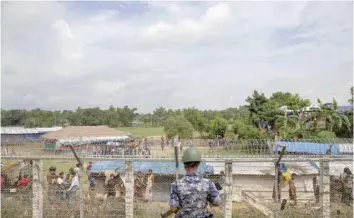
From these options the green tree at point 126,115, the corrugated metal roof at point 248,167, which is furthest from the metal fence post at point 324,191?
the green tree at point 126,115

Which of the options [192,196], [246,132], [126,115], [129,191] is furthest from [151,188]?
[126,115]

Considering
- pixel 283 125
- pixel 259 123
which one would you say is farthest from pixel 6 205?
pixel 259 123

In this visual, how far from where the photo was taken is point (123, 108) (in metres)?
88.7

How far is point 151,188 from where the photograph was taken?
29.8 ft

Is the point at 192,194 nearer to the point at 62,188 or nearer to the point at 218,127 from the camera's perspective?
the point at 62,188

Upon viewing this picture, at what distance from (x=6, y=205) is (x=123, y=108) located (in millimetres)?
80826

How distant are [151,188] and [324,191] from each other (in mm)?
3787

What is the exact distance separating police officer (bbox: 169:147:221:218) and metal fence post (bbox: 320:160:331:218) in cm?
395

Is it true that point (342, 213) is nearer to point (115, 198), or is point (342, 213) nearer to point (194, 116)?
point (115, 198)

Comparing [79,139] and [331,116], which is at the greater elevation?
[331,116]

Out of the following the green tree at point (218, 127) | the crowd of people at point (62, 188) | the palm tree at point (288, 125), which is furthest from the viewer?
the green tree at point (218, 127)

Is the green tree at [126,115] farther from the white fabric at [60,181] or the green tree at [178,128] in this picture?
the white fabric at [60,181]

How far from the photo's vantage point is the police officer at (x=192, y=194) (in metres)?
3.75

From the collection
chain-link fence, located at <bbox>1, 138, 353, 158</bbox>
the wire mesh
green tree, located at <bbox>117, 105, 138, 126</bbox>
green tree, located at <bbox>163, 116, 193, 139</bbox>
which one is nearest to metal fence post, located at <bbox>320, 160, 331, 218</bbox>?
chain-link fence, located at <bbox>1, 138, 353, 158</bbox>
